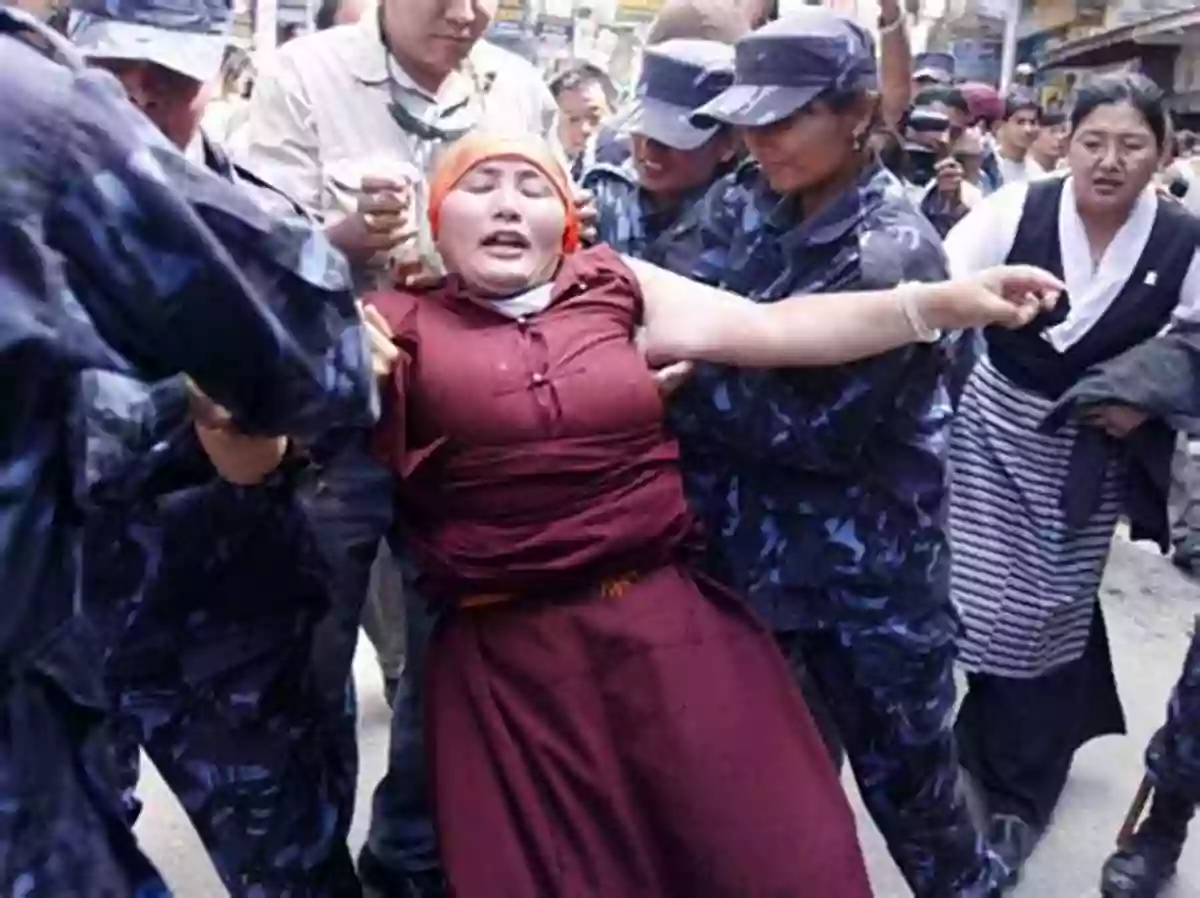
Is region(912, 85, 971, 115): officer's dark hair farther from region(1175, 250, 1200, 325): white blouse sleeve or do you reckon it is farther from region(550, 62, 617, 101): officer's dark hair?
region(1175, 250, 1200, 325): white blouse sleeve

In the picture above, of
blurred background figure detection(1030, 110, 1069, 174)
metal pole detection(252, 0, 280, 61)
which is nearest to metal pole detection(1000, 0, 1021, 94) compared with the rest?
blurred background figure detection(1030, 110, 1069, 174)

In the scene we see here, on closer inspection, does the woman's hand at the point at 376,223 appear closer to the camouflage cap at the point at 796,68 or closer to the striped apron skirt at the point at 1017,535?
the camouflage cap at the point at 796,68

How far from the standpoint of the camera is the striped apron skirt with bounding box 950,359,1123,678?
325 cm

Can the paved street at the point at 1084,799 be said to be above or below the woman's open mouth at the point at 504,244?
below

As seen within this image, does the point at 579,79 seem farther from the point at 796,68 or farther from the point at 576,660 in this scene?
the point at 576,660

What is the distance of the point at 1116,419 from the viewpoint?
3.05 m

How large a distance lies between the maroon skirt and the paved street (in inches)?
51.7

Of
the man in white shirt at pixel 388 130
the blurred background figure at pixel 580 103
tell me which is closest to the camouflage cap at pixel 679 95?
the man in white shirt at pixel 388 130

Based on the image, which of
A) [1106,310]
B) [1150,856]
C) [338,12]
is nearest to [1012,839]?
[1150,856]

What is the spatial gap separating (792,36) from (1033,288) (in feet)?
1.76

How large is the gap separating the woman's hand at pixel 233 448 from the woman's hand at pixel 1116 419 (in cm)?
167

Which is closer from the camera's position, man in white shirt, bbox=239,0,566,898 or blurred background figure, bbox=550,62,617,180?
man in white shirt, bbox=239,0,566,898

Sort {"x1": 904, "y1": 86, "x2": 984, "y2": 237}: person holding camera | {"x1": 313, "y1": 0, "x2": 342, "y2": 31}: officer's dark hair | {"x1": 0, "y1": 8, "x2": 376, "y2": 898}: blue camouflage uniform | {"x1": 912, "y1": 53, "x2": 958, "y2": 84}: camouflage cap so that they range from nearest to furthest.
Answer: {"x1": 0, "y1": 8, "x2": 376, "y2": 898}: blue camouflage uniform
{"x1": 313, "y1": 0, "x2": 342, "y2": 31}: officer's dark hair
{"x1": 904, "y1": 86, "x2": 984, "y2": 237}: person holding camera
{"x1": 912, "y1": 53, "x2": 958, "y2": 84}: camouflage cap

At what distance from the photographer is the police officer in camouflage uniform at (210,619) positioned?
2.09 m
